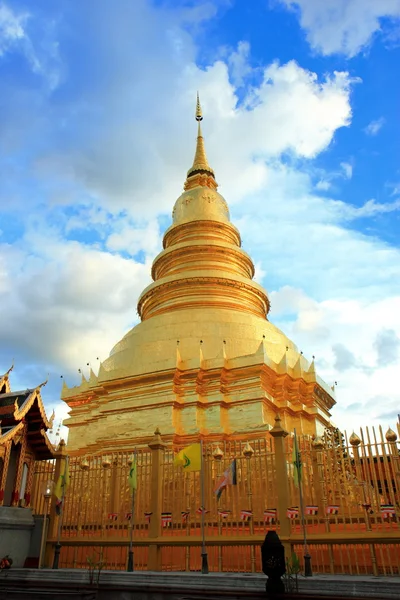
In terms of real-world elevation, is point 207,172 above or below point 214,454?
above

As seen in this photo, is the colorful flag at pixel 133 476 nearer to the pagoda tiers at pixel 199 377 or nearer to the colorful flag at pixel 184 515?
the colorful flag at pixel 184 515

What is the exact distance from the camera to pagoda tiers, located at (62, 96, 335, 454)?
17.1m

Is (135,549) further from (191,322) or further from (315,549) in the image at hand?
(191,322)

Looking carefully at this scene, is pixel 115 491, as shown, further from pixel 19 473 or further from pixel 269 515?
pixel 269 515

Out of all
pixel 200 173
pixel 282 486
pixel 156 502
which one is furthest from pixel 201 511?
pixel 200 173

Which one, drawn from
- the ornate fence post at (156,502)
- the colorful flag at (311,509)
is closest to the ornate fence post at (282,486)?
the colorful flag at (311,509)

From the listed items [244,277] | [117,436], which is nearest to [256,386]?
[117,436]

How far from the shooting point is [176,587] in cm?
728

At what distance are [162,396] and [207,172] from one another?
16.1 m

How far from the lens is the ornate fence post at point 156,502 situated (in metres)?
9.36

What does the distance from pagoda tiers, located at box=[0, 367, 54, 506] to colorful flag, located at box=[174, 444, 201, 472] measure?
411 cm

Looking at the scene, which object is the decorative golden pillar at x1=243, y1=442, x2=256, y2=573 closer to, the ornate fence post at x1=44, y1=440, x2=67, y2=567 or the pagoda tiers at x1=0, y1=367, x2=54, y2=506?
the ornate fence post at x1=44, y1=440, x2=67, y2=567

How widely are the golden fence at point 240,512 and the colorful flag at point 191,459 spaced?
337mm

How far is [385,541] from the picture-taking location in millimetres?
7727
